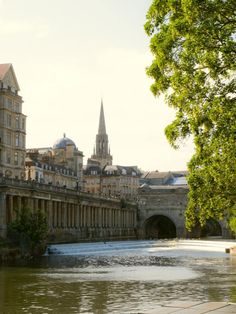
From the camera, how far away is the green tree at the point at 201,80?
78.8 ft

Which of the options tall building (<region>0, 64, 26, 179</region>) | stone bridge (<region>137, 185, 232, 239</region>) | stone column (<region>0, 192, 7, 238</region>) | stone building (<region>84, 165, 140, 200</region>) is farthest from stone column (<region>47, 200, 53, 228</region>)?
stone building (<region>84, 165, 140, 200</region>)

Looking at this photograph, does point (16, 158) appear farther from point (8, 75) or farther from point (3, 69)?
point (3, 69)

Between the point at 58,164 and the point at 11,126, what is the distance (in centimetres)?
5716

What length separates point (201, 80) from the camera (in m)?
25.3

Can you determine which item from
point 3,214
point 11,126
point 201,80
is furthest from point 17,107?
point 201,80

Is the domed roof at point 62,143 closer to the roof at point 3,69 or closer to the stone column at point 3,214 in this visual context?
the roof at point 3,69

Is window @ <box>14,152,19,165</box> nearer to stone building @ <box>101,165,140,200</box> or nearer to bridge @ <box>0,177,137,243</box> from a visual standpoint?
bridge @ <box>0,177,137,243</box>

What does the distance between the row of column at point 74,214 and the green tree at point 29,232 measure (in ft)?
18.8

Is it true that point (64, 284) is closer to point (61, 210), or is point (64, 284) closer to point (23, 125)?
point (61, 210)

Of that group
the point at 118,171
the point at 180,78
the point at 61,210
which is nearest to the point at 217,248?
the point at 61,210

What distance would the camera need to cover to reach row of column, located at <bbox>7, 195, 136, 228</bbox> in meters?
78.2

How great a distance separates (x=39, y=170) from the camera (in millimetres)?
131625

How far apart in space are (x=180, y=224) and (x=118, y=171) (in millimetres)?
60830

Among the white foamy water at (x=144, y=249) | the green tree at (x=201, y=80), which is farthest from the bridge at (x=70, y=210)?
the green tree at (x=201, y=80)
